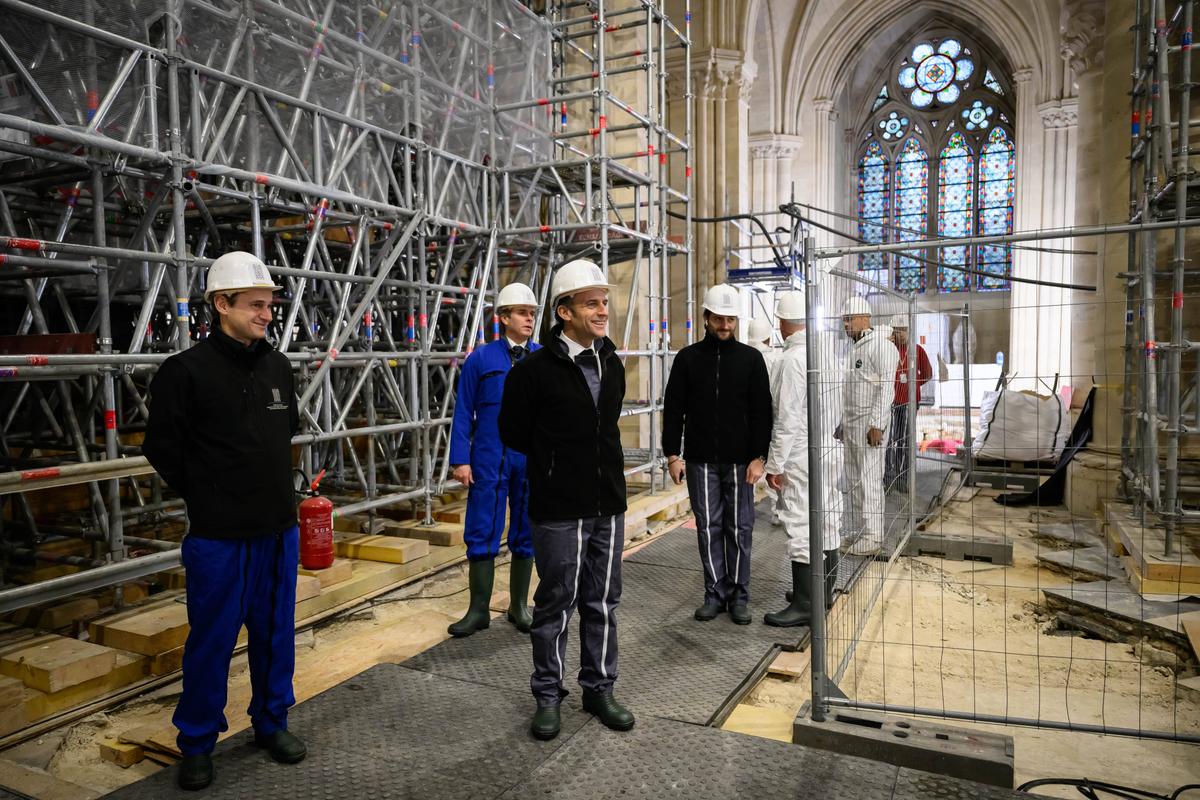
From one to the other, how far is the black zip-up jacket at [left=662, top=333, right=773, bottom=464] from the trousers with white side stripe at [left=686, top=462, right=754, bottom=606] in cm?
9

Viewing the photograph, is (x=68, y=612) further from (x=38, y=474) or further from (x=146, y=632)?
(x=38, y=474)

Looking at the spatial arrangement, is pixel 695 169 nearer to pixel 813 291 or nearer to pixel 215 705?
pixel 813 291

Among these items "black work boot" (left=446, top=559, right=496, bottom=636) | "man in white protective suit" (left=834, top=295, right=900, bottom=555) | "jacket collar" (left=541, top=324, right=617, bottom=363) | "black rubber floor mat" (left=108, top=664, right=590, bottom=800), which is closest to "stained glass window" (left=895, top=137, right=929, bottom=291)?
"man in white protective suit" (left=834, top=295, right=900, bottom=555)

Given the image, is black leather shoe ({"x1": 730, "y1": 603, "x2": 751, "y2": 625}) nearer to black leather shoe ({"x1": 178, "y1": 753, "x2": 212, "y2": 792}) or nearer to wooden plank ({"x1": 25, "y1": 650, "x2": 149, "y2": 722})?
black leather shoe ({"x1": 178, "y1": 753, "x2": 212, "y2": 792})

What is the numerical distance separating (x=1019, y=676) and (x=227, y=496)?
4212 mm

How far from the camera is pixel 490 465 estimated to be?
470cm

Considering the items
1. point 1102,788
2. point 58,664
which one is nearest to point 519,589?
point 58,664

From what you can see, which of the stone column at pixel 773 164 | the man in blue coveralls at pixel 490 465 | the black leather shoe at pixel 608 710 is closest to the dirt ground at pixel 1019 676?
the black leather shoe at pixel 608 710

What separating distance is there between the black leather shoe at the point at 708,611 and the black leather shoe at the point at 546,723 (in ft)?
5.57

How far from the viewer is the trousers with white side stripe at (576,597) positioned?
3.38 metres

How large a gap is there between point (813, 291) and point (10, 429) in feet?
23.3

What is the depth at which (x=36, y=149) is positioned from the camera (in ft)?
14.3

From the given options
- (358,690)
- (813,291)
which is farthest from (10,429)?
(813,291)

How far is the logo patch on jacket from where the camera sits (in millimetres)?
3268
